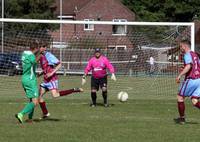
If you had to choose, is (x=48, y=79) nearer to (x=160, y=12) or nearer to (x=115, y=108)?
(x=115, y=108)

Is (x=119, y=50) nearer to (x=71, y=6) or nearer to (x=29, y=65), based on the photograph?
(x=29, y=65)

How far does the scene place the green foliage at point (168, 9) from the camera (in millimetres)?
88750

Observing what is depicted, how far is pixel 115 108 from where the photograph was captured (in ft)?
64.6

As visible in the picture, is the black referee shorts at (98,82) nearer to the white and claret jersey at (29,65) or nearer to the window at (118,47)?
the white and claret jersey at (29,65)

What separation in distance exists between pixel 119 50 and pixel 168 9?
5312cm

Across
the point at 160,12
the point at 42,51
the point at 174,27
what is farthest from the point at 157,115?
the point at 160,12

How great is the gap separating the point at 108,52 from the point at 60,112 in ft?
62.5

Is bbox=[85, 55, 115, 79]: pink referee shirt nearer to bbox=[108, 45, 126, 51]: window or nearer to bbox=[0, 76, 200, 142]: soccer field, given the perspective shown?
bbox=[0, 76, 200, 142]: soccer field

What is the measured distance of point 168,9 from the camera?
3533 inches

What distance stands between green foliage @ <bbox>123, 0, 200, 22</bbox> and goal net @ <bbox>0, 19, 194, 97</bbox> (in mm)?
50236

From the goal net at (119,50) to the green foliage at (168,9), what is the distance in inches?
1978

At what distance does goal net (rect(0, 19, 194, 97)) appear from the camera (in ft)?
96.4

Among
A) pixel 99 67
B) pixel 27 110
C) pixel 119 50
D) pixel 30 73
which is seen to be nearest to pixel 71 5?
pixel 119 50

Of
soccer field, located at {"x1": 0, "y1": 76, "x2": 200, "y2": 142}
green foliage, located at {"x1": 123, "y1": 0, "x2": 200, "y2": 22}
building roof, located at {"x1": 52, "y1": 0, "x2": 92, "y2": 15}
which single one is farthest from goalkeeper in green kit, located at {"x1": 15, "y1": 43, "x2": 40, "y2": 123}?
green foliage, located at {"x1": 123, "y1": 0, "x2": 200, "y2": 22}
